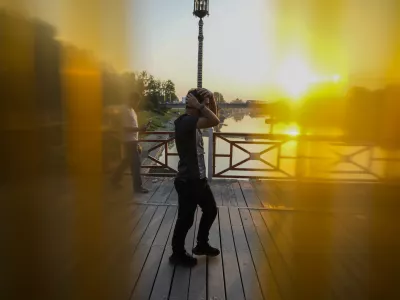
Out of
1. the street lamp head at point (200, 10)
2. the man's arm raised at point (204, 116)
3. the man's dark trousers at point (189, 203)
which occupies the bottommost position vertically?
the man's dark trousers at point (189, 203)

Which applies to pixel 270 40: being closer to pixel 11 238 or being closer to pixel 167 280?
pixel 11 238

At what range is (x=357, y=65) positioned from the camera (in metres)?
0.60

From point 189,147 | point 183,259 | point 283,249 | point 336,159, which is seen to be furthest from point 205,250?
point 336,159

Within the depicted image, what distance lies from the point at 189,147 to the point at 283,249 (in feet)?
2.33

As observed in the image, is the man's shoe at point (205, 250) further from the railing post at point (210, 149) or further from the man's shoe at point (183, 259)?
the railing post at point (210, 149)

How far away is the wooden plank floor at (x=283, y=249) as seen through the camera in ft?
2.46

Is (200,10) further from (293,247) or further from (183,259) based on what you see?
(183,259)

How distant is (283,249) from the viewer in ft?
4.89

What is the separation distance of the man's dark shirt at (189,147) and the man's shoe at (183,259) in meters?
0.49

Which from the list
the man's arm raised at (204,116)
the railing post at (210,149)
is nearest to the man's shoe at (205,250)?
the man's arm raised at (204,116)

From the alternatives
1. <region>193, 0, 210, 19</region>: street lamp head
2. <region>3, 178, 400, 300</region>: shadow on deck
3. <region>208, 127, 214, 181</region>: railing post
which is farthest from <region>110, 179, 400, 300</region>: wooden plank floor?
<region>208, 127, 214, 181</region>: railing post

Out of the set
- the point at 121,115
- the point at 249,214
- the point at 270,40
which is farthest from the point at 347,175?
the point at 249,214

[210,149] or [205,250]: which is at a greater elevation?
[210,149]

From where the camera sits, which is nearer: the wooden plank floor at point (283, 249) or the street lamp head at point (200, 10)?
the wooden plank floor at point (283, 249)
